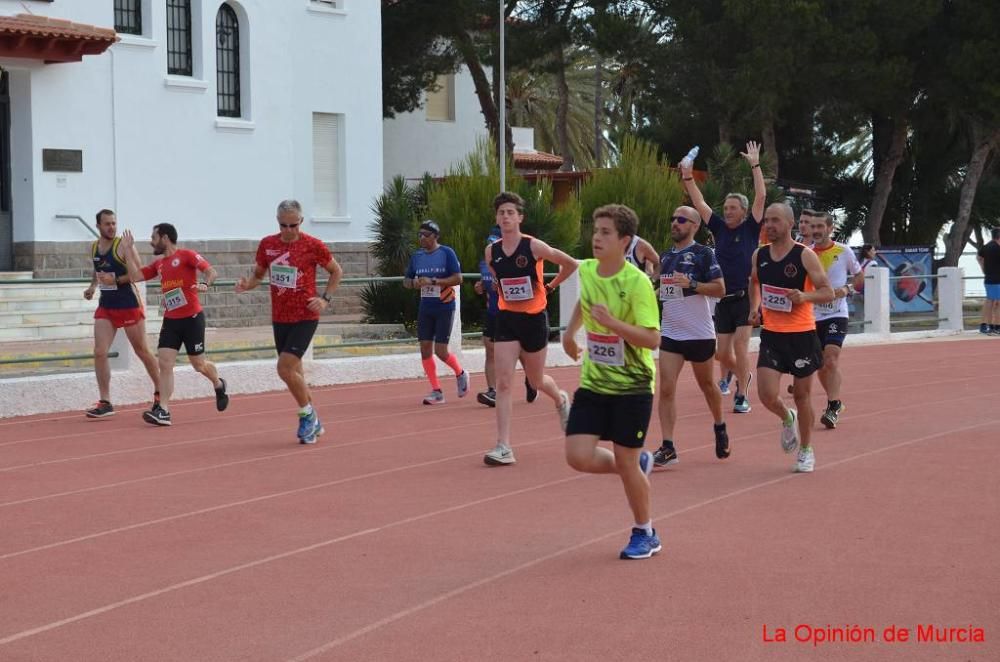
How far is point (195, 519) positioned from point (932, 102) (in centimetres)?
3150

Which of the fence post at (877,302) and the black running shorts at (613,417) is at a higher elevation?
the black running shorts at (613,417)

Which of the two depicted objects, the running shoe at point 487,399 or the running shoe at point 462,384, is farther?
the running shoe at point 462,384

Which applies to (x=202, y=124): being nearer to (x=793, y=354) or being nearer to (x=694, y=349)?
(x=694, y=349)

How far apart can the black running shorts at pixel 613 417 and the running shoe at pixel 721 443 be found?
369cm

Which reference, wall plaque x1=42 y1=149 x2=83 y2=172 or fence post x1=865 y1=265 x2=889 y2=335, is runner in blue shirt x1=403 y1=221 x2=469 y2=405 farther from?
fence post x1=865 y1=265 x2=889 y2=335

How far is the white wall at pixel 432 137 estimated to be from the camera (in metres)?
41.2

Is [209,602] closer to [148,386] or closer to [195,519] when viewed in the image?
[195,519]

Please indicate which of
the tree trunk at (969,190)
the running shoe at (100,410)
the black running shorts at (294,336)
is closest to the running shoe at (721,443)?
the black running shorts at (294,336)

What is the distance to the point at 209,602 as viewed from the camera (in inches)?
265

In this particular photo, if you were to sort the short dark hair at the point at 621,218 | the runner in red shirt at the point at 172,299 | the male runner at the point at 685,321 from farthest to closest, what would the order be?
1. the runner in red shirt at the point at 172,299
2. the male runner at the point at 685,321
3. the short dark hair at the point at 621,218

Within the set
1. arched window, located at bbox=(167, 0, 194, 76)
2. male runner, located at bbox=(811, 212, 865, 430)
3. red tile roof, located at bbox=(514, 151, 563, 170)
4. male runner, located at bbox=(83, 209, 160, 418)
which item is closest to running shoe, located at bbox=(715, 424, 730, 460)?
male runner, located at bbox=(811, 212, 865, 430)

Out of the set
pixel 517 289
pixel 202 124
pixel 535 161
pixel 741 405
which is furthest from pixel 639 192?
pixel 535 161

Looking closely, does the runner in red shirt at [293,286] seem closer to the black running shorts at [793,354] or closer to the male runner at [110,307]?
the male runner at [110,307]

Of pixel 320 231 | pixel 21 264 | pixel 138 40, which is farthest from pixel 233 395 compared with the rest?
pixel 320 231
